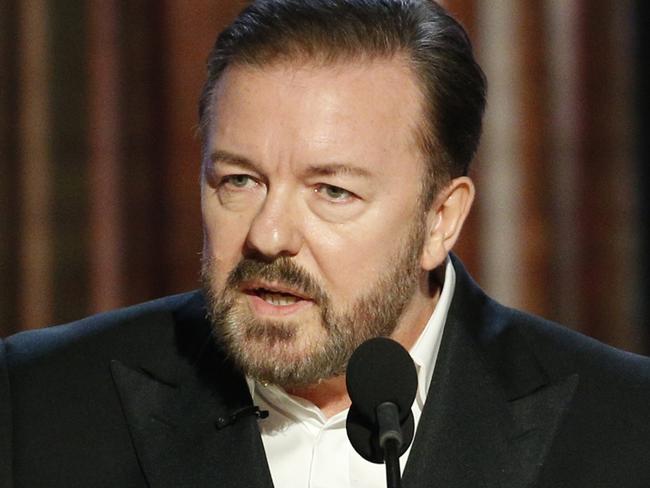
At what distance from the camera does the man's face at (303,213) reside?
243 cm

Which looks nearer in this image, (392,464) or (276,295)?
(392,464)

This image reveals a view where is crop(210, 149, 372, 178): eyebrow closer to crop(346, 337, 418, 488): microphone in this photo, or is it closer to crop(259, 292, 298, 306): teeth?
crop(259, 292, 298, 306): teeth

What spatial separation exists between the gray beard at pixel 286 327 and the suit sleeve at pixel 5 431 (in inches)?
17.4

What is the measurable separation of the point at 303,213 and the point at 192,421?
492 millimetres

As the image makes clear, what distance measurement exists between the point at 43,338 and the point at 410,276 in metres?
0.79

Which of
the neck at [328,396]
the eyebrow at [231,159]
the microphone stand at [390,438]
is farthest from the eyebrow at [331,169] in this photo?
the microphone stand at [390,438]

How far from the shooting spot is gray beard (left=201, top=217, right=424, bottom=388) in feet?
7.95

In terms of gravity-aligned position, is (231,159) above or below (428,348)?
above

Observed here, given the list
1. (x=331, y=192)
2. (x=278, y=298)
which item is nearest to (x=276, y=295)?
(x=278, y=298)

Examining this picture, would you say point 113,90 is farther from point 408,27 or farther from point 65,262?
point 408,27

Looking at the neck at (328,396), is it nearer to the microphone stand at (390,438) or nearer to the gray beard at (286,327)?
the gray beard at (286,327)

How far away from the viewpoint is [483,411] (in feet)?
8.52

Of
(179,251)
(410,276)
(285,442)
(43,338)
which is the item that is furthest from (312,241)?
(179,251)

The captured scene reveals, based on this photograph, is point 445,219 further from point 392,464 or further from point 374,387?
point 392,464
